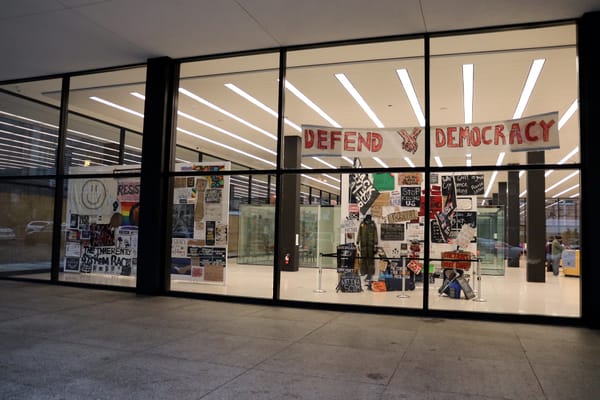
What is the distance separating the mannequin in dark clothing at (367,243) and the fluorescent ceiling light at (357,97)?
1648mm

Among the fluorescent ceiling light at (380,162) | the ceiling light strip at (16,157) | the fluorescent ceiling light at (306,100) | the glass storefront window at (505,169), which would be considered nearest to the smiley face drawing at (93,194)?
the ceiling light strip at (16,157)

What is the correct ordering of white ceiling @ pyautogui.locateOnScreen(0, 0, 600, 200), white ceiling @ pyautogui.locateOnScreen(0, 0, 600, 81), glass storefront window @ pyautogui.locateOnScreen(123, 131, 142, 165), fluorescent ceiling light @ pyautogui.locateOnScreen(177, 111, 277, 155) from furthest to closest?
1. glass storefront window @ pyautogui.locateOnScreen(123, 131, 142, 165)
2. fluorescent ceiling light @ pyautogui.locateOnScreen(177, 111, 277, 155)
3. white ceiling @ pyautogui.locateOnScreen(0, 0, 600, 200)
4. white ceiling @ pyautogui.locateOnScreen(0, 0, 600, 81)

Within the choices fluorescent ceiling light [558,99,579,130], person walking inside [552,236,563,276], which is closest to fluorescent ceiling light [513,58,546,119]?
fluorescent ceiling light [558,99,579,130]

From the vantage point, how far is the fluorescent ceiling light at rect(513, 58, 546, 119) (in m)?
7.38

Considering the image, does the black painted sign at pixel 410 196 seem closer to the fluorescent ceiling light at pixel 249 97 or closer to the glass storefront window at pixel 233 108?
the glass storefront window at pixel 233 108

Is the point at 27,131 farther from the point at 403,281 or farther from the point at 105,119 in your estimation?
the point at 403,281

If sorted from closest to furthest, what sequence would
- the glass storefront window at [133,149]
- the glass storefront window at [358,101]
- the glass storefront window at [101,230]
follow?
the glass storefront window at [358,101], the glass storefront window at [101,230], the glass storefront window at [133,149]

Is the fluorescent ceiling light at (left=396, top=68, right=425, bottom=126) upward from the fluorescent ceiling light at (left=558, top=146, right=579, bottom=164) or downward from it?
upward

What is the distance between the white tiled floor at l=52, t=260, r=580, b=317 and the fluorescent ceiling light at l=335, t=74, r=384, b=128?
2.68m

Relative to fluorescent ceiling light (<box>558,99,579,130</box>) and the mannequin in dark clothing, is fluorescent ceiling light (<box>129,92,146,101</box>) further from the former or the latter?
fluorescent ceiling light (<box>558,99,579,130</box>)

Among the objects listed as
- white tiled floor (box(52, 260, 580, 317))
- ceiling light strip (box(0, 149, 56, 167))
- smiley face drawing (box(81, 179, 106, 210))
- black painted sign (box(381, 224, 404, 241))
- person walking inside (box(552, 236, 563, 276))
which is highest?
ceiling light strip (box(0, 149, 56, 167))

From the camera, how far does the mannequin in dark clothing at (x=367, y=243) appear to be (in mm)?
8289

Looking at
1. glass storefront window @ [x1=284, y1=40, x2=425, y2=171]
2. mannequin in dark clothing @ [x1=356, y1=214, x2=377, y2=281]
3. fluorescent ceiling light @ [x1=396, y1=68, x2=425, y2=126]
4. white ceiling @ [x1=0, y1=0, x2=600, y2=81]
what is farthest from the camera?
mannequin in dark clothing @ [x1=356, y1=214, x2=377, y2=281]

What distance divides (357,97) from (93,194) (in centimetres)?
522
